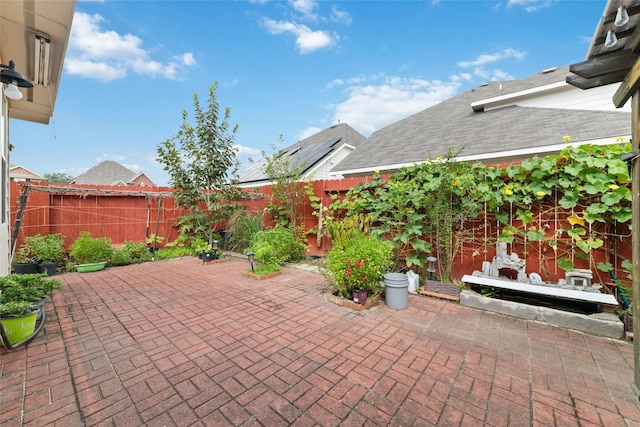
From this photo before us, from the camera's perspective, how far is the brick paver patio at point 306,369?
5.29 feet

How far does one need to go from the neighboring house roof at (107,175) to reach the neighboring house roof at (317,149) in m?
11.9

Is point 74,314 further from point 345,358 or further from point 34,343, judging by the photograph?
point 345,358

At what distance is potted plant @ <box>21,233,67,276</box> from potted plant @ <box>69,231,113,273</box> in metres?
0.25

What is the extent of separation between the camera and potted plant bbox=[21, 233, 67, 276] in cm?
494

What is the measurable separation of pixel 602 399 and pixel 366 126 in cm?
1806

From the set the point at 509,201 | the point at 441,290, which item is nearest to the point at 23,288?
the point at 441,290

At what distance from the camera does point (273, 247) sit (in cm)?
519

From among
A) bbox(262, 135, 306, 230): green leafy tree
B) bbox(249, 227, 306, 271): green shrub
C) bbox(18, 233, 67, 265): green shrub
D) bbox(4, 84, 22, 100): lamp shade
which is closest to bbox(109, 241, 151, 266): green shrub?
bbox(18, 233, 67, 265): green shrub

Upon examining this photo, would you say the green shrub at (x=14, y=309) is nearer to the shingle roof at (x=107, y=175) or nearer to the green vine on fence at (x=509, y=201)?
the green vine on fence at (x=509, y=201)

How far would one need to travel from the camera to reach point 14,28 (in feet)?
9.71

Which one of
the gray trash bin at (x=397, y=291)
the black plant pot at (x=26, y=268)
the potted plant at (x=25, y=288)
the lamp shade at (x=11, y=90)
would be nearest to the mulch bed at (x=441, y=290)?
the gray trash bin at (x=397, y=291)

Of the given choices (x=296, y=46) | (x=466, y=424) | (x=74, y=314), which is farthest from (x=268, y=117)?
(x=466, y=424)

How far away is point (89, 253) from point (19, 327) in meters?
3.57

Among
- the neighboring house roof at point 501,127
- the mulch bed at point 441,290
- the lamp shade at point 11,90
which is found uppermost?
the neighboring house roof at point 501,127
